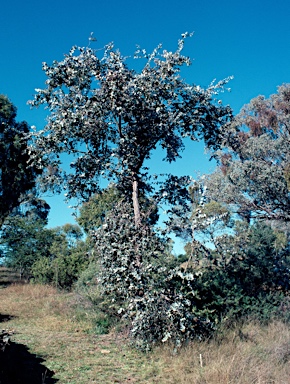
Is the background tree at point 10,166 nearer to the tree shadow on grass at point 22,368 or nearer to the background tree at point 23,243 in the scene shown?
Result: the background tree at point 23,243

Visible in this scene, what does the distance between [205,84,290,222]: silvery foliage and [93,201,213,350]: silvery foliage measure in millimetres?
13756

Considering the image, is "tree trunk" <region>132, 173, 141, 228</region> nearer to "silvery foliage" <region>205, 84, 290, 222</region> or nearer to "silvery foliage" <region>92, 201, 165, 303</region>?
"silvery foliage" <region>92, 201, 165, 303</region>

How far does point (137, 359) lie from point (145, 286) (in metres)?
1.23

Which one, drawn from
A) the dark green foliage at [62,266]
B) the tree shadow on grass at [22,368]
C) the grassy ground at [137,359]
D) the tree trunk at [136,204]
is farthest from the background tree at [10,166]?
the tree shadow on grass at [22,368]

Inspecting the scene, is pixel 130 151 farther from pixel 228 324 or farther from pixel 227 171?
pixel 227 171

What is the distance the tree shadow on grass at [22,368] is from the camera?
4.86 metres

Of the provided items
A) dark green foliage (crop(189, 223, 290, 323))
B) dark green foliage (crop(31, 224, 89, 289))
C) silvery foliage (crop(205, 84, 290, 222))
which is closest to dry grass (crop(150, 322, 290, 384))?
dark green foliage (crop(189, 223, 290, 323))

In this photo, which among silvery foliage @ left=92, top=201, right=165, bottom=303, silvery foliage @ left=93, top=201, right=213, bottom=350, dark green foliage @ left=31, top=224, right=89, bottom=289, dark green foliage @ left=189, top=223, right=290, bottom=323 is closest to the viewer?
silvery foliage @ left=93, top=201, right=213, bottom=350

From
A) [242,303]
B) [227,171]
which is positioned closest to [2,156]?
[227,171]

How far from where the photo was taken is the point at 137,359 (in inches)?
249

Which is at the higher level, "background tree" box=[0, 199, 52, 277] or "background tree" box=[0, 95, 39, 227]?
"background tree" box=[0, 95, 39, 227]

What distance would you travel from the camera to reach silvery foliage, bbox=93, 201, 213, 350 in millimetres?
6445

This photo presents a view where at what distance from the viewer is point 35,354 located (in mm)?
6449

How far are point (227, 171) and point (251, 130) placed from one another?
336 centimetres
